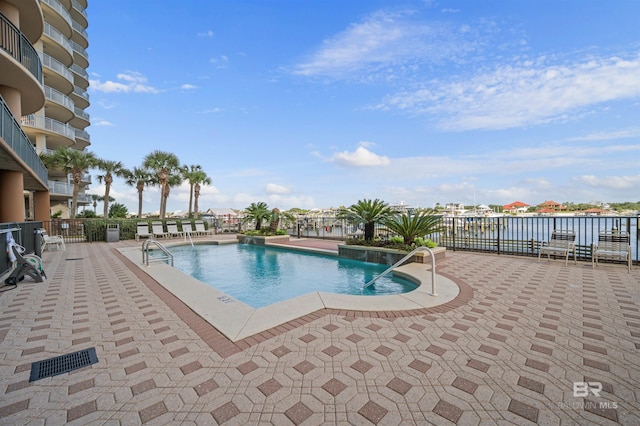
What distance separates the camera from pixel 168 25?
503 inches

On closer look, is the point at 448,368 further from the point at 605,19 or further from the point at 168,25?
the point at 168,25

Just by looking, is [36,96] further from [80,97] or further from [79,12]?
[79,12]

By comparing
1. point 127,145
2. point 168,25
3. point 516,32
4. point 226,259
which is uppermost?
point 168,25

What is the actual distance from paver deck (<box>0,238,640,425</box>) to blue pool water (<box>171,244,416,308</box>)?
220 centimetres

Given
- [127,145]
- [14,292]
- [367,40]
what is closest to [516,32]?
[367,40]

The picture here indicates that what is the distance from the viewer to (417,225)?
834 cm

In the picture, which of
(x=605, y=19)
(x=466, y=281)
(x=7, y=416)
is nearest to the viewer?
(x=7, y=416)

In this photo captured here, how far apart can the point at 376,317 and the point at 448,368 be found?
1.29 meters

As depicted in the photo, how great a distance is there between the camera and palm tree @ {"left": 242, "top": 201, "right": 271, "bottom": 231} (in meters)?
15.5

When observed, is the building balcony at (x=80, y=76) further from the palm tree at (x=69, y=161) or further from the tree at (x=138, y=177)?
the palm tree at (x=69, y=161)

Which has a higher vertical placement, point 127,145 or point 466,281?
point 127,145

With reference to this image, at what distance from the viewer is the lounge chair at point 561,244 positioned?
273 inches

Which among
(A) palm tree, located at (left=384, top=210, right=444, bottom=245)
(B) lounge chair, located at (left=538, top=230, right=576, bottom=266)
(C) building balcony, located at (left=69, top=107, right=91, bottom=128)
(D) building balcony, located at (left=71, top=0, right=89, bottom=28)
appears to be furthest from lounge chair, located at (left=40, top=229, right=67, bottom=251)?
(D) building balcony, located at (left=71, top=0, right=89, bottom=28)

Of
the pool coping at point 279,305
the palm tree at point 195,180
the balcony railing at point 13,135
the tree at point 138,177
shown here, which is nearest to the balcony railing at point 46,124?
the tree at point 138,177
